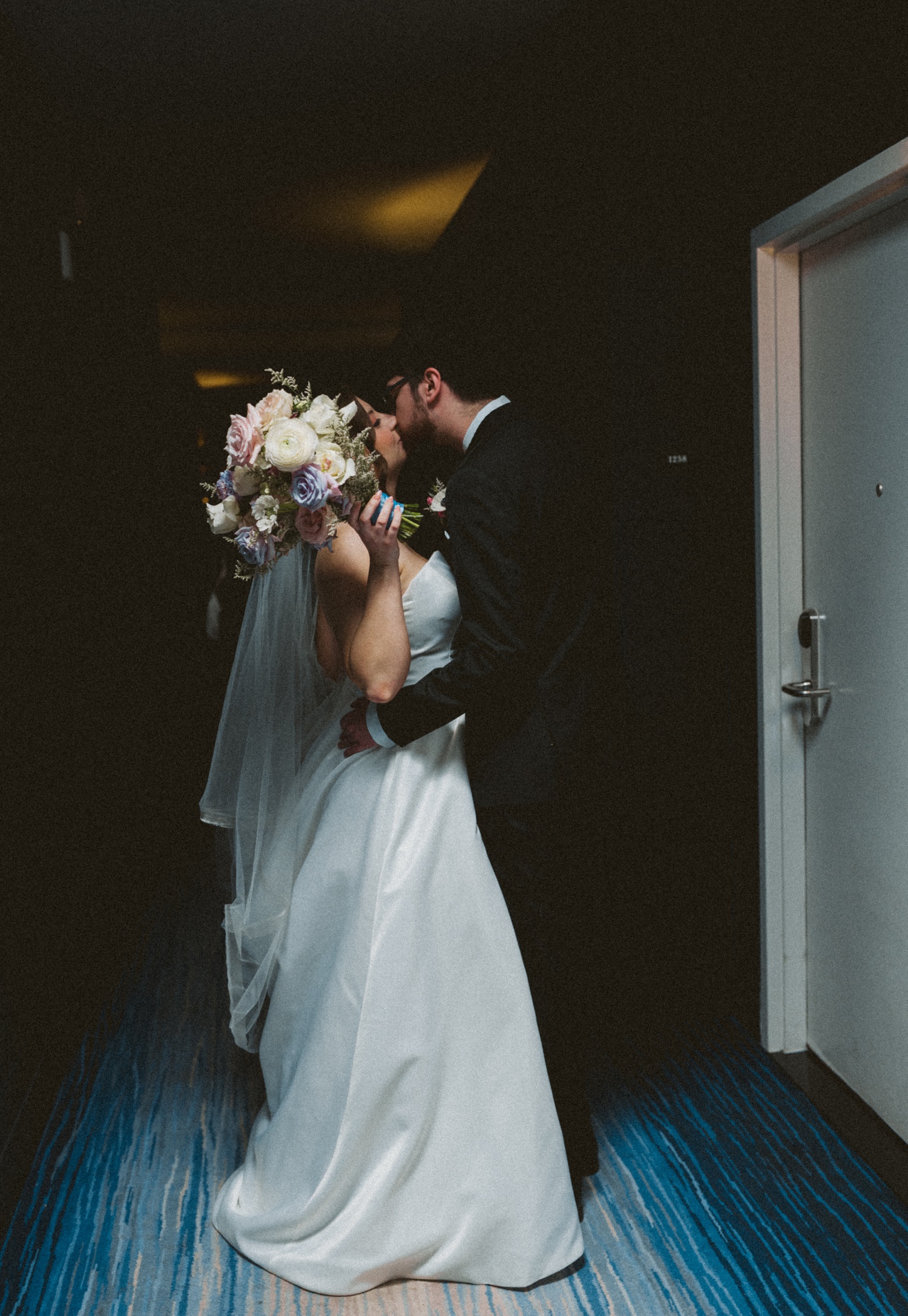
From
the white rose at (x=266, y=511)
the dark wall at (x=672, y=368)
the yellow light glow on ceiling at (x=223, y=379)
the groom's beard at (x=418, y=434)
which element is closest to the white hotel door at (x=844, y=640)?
the dark wall at (x=672, y=368)

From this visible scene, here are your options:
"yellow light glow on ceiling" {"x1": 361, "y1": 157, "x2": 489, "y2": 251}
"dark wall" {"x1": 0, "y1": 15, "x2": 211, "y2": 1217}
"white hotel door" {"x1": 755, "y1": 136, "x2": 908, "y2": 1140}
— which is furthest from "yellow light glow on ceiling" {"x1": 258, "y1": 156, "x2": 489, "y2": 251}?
"white hotel door" {"x1": 755, "y1": 136, "x2": 908, "y2": 1140}

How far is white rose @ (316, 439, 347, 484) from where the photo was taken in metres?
1.83

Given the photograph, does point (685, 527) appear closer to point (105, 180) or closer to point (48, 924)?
point (48, 924)

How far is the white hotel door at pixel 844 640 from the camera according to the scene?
2.21 meters

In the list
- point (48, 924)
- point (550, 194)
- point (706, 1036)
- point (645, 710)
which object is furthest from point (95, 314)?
point (706, 1036)

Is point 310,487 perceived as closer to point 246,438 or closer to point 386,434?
point 246,438

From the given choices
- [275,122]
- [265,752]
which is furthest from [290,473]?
[275,122]

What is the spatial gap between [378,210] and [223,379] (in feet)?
19.0

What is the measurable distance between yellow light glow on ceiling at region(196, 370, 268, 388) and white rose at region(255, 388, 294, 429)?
29.3ft

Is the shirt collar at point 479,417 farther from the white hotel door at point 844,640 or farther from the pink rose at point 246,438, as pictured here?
the white hotel door at point 844,640

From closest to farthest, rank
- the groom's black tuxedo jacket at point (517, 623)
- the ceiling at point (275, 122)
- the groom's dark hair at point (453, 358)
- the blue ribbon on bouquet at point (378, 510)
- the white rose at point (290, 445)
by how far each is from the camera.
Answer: the white rose at point (290, 445), the blue ribbon on bouquet at point (378, 510), the groom's black tuxedo jacket at point (517, 623), the groom's dark hair at point (453, 358), the ceiling at point (275, 122)

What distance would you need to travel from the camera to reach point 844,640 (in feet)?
8.11

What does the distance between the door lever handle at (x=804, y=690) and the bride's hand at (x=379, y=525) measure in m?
1.21

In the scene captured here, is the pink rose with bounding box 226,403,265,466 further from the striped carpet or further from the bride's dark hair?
the striped carpet
